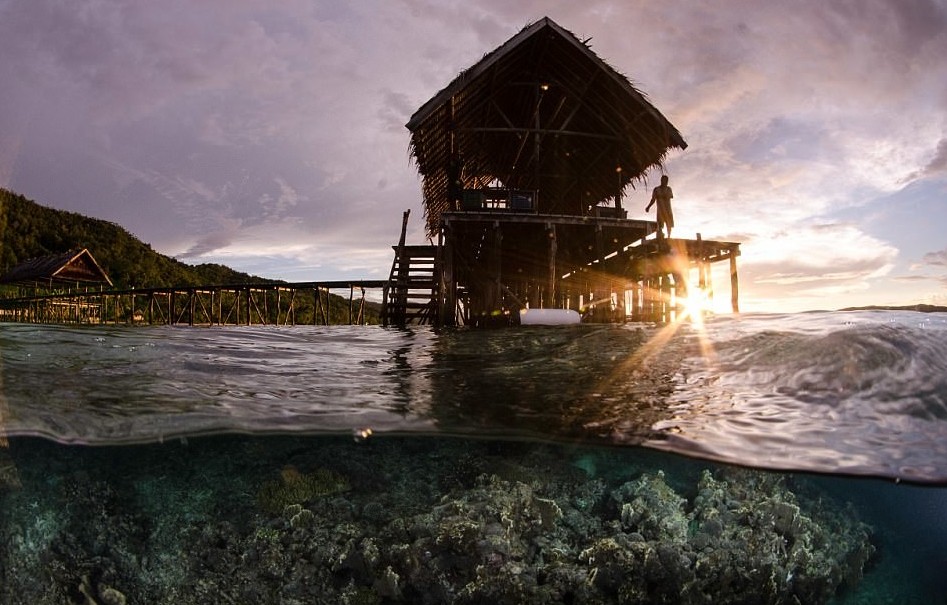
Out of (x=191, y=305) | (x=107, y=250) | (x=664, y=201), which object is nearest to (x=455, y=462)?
(x=664, y=201)

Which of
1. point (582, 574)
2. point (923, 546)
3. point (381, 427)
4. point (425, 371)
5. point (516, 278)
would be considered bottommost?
point (923, 546)

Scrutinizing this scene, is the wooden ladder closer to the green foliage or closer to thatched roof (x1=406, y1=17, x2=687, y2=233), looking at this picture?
thatched roof (x1=406, y1=17, x2=687, y2=233)

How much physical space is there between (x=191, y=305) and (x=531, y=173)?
1433 centimetres

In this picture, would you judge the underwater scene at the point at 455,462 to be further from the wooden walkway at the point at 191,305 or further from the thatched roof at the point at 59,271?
the thatched roof at the point at 59,271

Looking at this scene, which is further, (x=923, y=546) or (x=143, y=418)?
(x=923, y=546)

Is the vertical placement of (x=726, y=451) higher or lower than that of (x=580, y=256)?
lower

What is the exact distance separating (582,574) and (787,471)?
2687 mm

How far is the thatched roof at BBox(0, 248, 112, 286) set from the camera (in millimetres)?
27781

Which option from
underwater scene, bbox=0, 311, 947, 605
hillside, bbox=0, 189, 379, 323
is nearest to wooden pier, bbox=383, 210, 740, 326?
underwater scene, bbox=0, 311, 947, 605

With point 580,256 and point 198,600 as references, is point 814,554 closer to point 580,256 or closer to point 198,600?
point 198,600

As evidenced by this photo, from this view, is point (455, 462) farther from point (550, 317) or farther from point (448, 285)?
point (448, 285)

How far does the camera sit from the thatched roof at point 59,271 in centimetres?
2778

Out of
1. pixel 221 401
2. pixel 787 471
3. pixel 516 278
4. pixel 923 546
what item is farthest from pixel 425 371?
pixel 516 278

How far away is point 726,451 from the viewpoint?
5785mm
